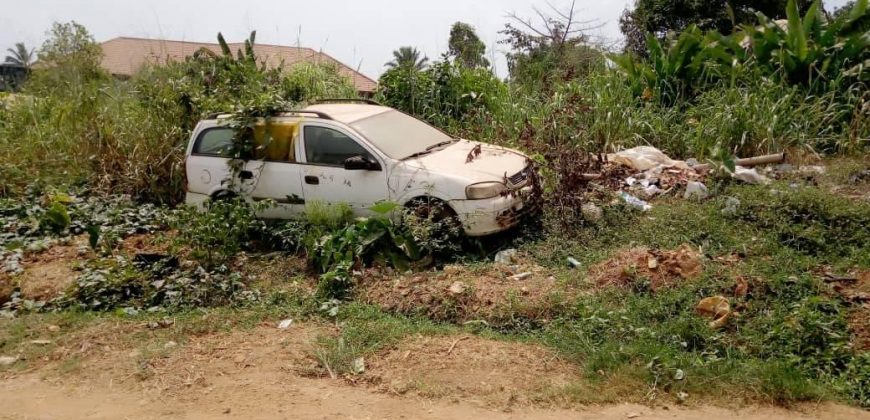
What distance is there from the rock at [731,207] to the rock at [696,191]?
1.55ft

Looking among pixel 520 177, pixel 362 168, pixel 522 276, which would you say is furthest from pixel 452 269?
pixel 362 168

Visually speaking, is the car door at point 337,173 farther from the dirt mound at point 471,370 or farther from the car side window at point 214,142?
the dirt mound at point 471,370

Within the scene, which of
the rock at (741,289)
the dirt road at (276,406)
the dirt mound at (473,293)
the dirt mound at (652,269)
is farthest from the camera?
the dirt mound at (652,269)

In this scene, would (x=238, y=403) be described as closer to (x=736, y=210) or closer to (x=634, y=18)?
(x=736, y=210)

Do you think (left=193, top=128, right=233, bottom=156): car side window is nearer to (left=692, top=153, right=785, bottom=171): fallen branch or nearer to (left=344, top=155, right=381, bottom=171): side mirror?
(left=344, top=155, right=381, bottom=171): side mirror

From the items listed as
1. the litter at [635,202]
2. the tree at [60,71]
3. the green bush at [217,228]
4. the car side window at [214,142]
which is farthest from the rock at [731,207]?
the tree at [60,71]

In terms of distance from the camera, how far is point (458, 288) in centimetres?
546

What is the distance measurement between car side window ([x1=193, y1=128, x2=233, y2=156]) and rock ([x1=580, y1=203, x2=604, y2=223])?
4.21 metres

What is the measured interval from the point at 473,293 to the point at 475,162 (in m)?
1.98

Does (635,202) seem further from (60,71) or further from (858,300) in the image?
(60,71)

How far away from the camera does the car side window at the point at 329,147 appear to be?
272 inches

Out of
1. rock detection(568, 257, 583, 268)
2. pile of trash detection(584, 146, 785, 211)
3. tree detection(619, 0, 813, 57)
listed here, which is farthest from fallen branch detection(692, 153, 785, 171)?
tree detection(619, 0, 813, 57)

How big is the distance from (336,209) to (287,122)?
1.37m

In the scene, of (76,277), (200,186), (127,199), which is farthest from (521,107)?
(76,277)
